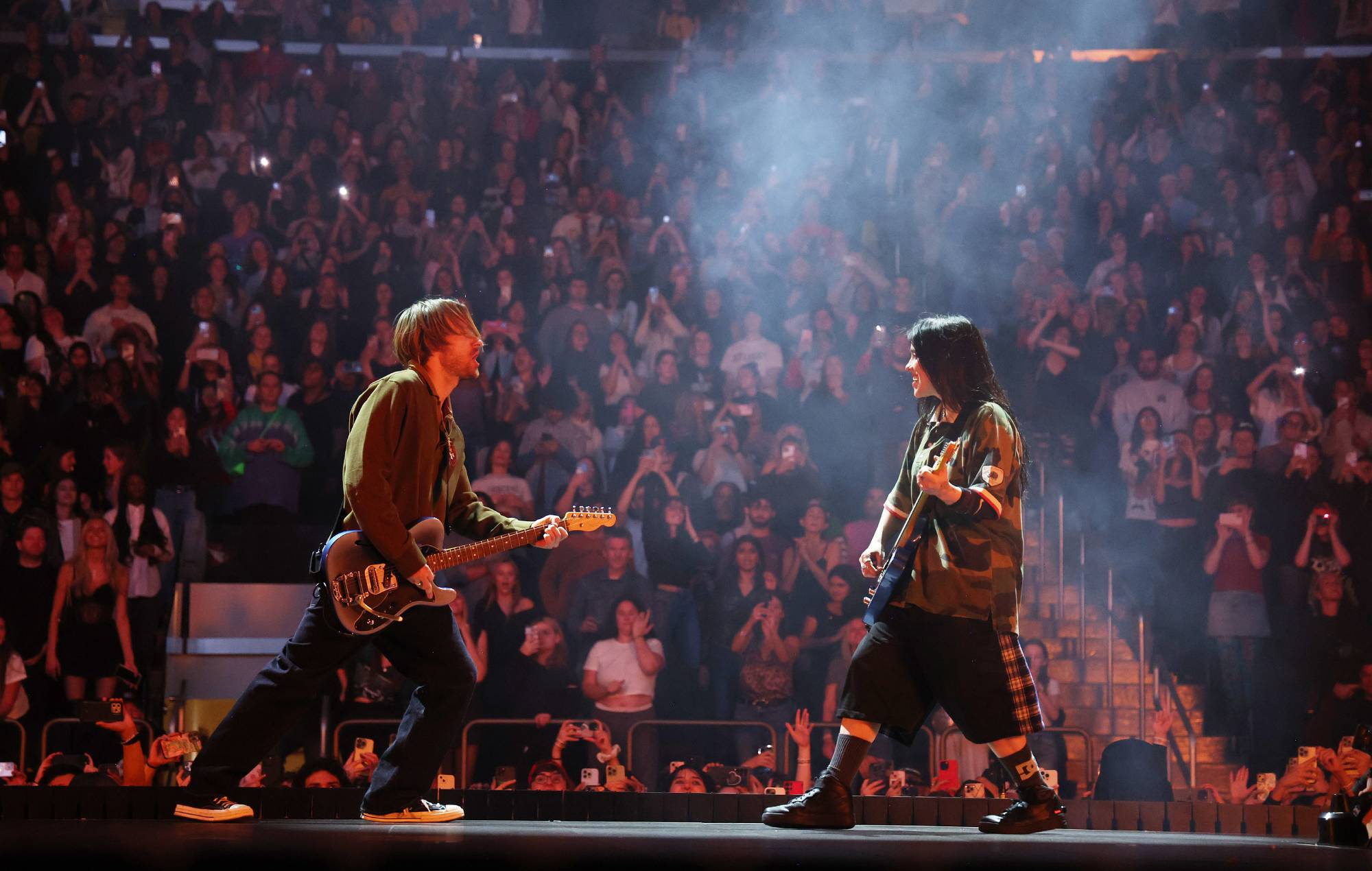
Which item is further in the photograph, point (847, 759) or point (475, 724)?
point (475, 724)

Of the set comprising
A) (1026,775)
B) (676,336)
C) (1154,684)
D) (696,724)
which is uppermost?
(676,336)

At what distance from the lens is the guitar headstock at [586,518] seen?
4.32 m

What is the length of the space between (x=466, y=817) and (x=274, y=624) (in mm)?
3376

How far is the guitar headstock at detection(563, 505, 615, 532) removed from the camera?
4316 mm

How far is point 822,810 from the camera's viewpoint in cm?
390

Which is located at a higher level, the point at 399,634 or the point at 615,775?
the point at 399,634

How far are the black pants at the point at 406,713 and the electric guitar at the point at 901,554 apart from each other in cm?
129

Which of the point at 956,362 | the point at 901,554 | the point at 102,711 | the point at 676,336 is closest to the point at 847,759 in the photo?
the point at 901,554

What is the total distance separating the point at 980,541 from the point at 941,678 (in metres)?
0.44

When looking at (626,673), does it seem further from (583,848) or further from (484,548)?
(583,848)

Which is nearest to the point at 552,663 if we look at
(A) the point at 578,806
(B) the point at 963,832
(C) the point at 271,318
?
(A) the point at 578,806

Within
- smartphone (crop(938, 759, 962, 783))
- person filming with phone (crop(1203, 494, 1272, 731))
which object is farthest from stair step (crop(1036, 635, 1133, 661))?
smartphone (crop(938, 759, 962, 783))

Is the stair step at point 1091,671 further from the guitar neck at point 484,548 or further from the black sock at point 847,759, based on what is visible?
the guitar neck at point 484,548

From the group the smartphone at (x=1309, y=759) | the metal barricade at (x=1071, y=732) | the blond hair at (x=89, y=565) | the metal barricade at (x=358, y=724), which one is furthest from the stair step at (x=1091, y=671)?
the blond hair at (x=89, y=565)
